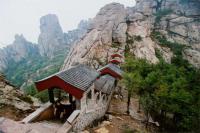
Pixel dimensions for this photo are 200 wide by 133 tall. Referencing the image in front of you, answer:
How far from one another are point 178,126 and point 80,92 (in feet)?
45.1

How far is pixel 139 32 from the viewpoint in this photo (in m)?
55.8

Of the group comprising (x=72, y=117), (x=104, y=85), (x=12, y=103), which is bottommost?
(x=72, y=117)

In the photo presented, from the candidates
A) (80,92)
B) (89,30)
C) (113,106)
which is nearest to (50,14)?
(89,30)

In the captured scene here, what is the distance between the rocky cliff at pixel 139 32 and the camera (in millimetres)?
46469

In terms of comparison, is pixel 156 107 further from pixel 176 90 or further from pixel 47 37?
pixel 47 37

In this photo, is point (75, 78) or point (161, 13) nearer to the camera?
point (75, 78)

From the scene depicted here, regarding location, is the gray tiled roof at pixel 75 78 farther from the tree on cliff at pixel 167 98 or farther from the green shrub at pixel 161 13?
the green shrub at pixel 161 13

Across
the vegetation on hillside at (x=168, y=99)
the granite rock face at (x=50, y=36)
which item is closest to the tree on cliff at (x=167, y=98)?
the vegetation on hillside at (x=168, y=99)

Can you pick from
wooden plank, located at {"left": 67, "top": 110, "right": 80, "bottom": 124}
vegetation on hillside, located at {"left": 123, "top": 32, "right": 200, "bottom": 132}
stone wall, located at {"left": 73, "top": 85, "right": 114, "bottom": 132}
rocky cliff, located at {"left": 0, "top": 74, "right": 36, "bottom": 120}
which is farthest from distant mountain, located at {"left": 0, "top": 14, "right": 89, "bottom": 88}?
wooden plank, located at {"left": 67, "top": 110, "right": 80, "bottom": 124}

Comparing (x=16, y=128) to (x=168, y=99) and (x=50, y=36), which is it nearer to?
(x=168, y=99)

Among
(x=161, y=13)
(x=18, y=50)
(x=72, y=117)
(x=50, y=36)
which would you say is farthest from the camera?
(x=50, y=36)

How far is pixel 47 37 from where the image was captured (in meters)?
124

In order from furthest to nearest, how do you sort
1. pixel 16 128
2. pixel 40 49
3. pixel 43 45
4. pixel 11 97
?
pixel 40 49, pixel 43 45, pixel 11 97, pixel 16 128

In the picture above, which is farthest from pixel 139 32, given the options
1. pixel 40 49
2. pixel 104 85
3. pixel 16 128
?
pixel 40 49
